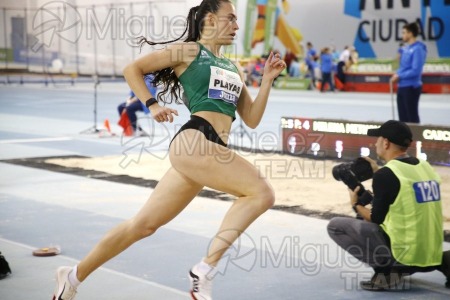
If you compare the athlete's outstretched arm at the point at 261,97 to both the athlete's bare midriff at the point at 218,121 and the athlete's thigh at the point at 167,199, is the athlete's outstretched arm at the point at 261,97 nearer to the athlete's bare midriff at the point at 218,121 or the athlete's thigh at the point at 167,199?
the athlete's bare midriff at the point at 218,121

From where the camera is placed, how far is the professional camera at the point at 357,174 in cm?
581

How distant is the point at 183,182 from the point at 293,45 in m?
34.6

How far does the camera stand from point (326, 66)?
30344 millimetres

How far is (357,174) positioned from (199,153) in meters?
1.76

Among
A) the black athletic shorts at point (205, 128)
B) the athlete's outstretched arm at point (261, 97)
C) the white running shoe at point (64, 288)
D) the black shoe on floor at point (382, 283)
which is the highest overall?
the athlete's outstretched arm at point (261, 97)

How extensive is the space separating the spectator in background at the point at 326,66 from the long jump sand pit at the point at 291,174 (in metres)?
17.5

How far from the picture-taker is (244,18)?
39.0 m

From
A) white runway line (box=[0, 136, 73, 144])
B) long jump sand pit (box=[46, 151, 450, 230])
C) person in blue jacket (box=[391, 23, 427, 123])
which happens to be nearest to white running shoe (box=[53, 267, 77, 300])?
long jump sand pit (box=[46, 151, 450, 230])

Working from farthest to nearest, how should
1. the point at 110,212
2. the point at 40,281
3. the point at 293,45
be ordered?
the point at 293,45 < the point at 110,212 < the point at 40,281

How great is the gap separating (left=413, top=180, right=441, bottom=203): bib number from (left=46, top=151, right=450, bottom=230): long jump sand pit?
250 cm

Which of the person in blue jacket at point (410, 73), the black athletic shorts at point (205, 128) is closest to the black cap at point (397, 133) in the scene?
the black athletic shorts at point (205, 128)

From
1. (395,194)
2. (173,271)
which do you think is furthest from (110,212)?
(395,194)

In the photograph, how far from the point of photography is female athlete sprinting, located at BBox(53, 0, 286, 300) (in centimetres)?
461

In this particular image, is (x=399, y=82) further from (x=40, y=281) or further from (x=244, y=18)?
(x=244, y=18)
